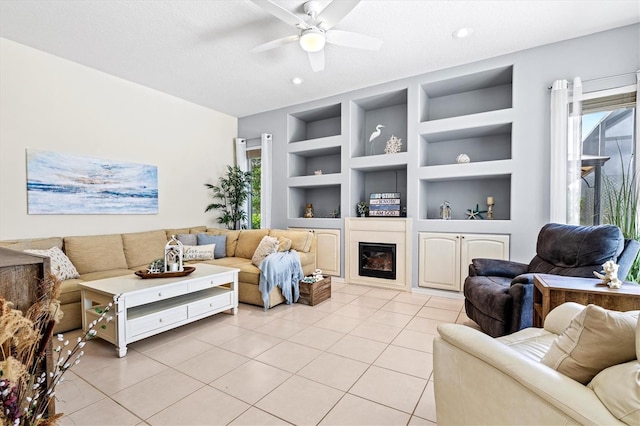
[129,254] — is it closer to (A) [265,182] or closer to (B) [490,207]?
(A) [265,182]

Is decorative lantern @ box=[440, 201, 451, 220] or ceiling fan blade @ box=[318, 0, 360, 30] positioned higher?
ceiling fan blade @ box=[318, 0, 360, 30]

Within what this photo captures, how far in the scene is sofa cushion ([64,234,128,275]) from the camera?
3379mm

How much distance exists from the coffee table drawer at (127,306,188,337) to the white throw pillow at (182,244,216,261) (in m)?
1.60

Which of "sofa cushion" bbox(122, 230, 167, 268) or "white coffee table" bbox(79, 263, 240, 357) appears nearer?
"white coffee table" bbox(79, 263, 240, 357)

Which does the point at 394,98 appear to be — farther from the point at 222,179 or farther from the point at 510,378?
the point at 510,378

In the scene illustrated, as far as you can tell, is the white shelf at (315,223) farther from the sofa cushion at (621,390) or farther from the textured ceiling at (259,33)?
the sofa cushion at (621,390)

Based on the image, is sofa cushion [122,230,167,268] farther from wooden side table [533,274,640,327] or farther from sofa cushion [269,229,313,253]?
wooden side table [533,274,640,327]

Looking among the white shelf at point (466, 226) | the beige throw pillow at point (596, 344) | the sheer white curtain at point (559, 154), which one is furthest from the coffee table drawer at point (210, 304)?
the sheer white curtain at point (559, 154)

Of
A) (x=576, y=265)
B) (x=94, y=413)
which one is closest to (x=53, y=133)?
(x=94, y=413)

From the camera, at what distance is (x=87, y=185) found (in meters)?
3.76

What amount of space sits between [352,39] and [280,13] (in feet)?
2.33

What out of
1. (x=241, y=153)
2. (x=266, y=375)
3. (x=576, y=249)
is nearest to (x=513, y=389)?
(x=266, y=375)

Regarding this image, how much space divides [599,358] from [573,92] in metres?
3.36

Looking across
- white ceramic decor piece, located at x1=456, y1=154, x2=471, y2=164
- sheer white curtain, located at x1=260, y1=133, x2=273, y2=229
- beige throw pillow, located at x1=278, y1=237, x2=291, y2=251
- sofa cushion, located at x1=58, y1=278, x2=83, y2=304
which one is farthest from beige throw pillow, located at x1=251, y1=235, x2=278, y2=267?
white ceramic decor piece, located at x1=456, y1=154, x2=471, y2=164
